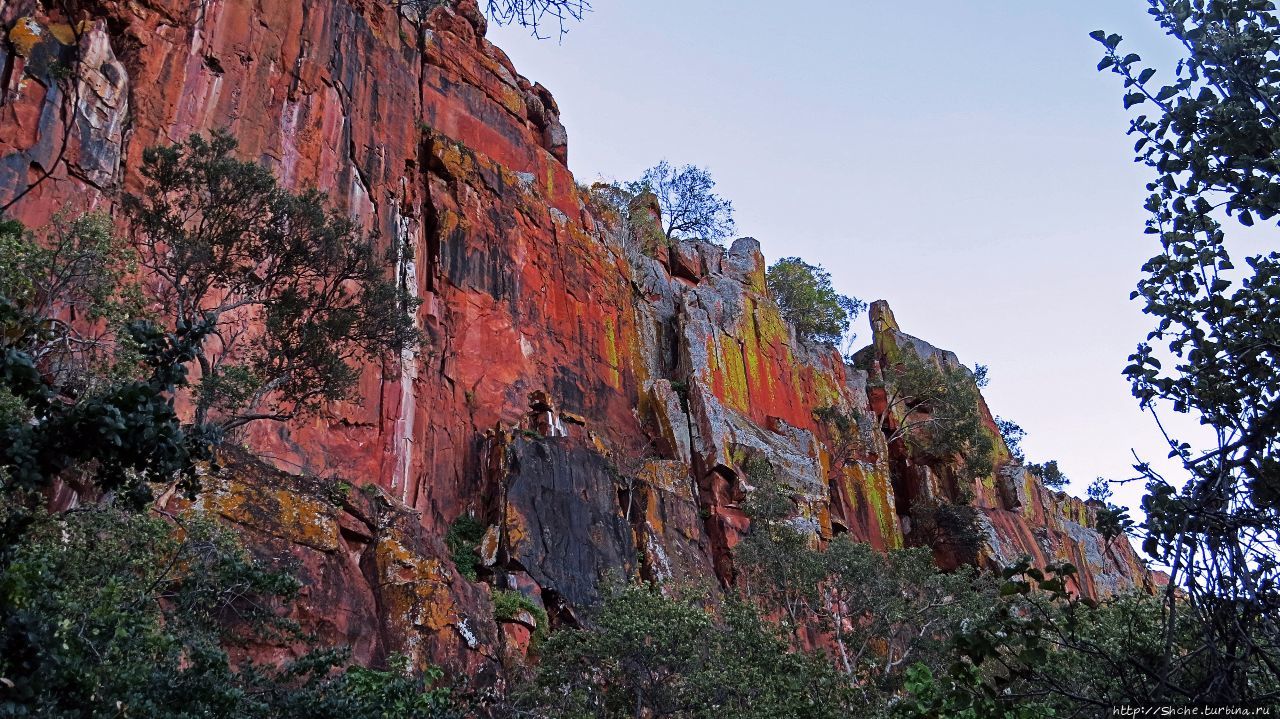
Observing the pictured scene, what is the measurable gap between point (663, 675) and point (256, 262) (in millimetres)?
12568

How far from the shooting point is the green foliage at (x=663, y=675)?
17.3 meters

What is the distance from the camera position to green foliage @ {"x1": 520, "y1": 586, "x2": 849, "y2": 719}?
17266mm

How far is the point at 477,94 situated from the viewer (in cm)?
3931

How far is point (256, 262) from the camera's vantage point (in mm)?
21094

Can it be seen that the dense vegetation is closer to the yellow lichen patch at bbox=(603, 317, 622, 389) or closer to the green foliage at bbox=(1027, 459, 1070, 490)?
the yellow lichen patch at bbox=(603, 317, 622, 389)

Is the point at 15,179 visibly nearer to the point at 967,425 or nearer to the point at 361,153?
the point at 361,153

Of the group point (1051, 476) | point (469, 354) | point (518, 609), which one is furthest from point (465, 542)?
point (1051, 476)

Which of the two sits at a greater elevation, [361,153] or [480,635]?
[361,153]

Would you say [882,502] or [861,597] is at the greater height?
[882,502]

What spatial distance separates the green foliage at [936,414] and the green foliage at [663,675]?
29.8 m

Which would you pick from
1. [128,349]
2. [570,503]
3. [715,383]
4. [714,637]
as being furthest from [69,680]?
[715,383]

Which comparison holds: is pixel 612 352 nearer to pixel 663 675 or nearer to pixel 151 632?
pixel 663 675

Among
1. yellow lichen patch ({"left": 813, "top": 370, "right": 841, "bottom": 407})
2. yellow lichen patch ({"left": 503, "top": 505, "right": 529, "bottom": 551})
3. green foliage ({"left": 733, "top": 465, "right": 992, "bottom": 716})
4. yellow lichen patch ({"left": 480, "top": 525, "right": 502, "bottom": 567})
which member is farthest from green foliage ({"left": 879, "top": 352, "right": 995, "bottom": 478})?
yellow lichen patch ({"left": 480, "top": 525, "right": 502, "bottom": 567})

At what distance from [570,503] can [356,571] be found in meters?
9.30
